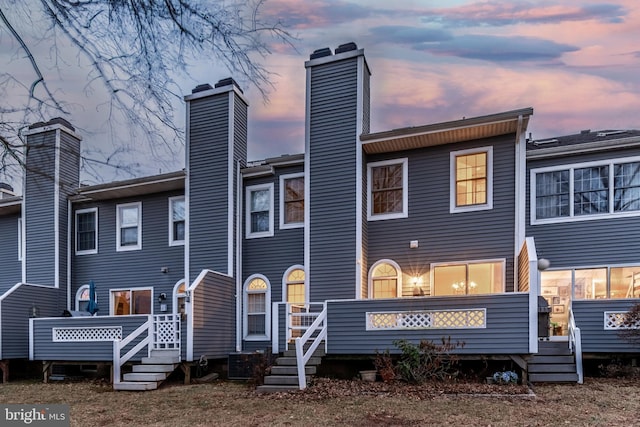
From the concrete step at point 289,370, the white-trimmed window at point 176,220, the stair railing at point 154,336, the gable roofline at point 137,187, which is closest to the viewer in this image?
the concrete step at point 289,370

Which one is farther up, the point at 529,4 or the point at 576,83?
the point at 576,83

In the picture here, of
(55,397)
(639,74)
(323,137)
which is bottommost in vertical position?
(55,397)

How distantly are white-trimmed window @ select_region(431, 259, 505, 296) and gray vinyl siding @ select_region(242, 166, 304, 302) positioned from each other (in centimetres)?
Answer: 358

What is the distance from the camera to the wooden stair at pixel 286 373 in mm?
9008

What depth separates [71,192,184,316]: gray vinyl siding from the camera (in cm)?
1416

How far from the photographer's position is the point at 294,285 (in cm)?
1297

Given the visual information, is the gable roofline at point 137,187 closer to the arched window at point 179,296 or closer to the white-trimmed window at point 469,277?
the arched window at point 179,296

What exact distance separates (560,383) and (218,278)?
315 inches

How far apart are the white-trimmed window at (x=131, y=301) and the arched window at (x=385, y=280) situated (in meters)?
6.73

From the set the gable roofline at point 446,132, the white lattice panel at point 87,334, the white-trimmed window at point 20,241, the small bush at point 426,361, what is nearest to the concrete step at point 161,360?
the white lattice panel at point 87,334

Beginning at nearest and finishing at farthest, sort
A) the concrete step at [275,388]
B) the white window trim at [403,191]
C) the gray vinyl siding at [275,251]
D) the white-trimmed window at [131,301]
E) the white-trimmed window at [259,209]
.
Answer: the concrete step at [275,388]
the white window trim at [403,191]
the gray vinyl siding at [275,251]
the white-trimmed window at [259,209]
the white-trimmed window at [131,301]

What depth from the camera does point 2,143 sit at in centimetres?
346

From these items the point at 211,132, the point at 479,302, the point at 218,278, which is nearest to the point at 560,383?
the point at 479,302

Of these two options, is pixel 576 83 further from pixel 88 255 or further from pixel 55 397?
pixel 88 255
